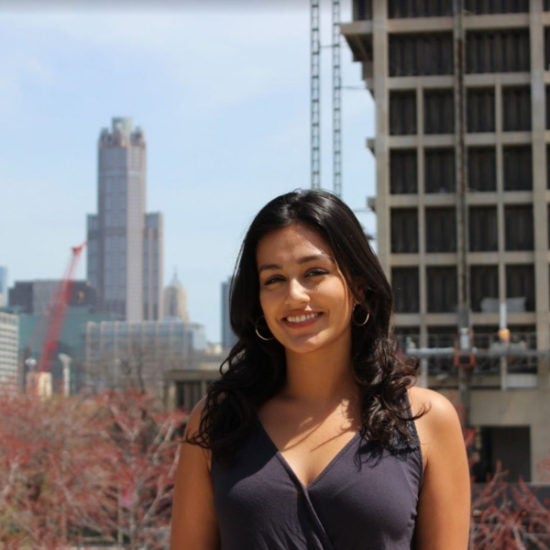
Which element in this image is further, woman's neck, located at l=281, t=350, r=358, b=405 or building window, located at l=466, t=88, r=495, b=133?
building window, located at l=466, t=88, r=495, b=133

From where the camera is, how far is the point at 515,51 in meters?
43.8

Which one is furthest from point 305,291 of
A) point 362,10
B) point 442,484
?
point 362,10

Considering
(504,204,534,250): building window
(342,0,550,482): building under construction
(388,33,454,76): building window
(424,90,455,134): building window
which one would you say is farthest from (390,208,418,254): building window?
(388,33,454,76): building window

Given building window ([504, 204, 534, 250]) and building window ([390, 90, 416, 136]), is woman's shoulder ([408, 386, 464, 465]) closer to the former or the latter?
building window ([504, 204, 534, 250])

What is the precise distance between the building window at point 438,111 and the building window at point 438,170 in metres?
0.82

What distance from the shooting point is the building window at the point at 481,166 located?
4447 cm

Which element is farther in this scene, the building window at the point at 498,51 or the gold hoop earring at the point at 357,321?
the building window at the point at 498,51

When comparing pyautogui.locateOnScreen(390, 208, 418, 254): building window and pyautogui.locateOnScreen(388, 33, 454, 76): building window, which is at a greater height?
pyautogui.locateOnScreen(388, 33, 454, 76): building window

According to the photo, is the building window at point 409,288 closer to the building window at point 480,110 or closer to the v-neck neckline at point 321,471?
the building window at point 480,110

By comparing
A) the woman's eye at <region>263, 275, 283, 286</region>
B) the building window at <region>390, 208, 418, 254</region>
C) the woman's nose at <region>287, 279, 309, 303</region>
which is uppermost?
the building window at <region>390, 208, 418, 254</region>

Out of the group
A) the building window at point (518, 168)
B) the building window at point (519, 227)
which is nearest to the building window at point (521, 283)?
the building window at point (519, 227)

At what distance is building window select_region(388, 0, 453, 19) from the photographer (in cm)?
4444

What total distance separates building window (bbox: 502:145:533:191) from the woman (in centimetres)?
4188

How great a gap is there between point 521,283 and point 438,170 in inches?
205
